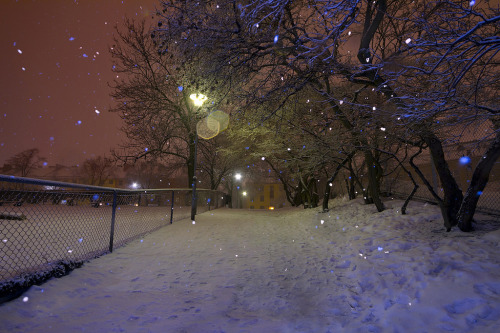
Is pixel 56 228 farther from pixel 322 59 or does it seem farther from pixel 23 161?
pixel 23 161

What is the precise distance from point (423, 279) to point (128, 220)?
8.26m

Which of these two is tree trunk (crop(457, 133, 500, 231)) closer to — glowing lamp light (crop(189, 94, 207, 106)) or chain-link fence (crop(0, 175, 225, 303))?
chain-link fence (crop(0, 175, 225, 303))

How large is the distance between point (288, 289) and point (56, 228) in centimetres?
439

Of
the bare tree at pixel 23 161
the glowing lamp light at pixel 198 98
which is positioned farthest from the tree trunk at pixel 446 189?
the bare tree at pixel 23 161

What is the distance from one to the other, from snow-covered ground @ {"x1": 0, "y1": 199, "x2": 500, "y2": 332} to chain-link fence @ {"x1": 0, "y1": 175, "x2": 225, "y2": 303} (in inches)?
10.4

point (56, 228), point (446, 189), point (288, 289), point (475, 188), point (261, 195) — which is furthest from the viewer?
point (261, 195)

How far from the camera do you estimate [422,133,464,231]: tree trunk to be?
5332 mm

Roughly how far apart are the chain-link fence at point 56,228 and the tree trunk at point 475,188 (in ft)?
22.8

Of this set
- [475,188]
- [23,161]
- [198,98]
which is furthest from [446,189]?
[23,161]

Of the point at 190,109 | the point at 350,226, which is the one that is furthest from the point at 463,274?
the point at 190,109

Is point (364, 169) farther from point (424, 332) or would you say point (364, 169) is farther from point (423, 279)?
point (424, 332)

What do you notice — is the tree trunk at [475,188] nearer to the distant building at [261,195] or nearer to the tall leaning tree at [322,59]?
the tall leaning tree at [322,59]

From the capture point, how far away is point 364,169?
14.3 metres

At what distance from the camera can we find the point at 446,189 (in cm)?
564
